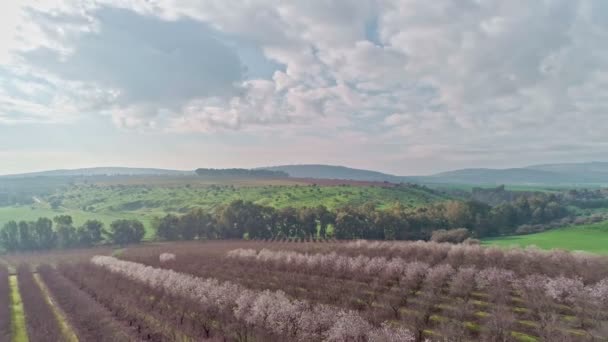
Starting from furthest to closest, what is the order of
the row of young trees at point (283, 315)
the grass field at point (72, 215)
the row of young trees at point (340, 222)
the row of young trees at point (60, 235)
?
the grass field at point (72, 215) → the row of young trees at point (340, 222) → the row of young trees at point (60, 235) → the row of young trees at point (283, 315)

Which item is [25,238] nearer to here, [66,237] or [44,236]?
[44,236]

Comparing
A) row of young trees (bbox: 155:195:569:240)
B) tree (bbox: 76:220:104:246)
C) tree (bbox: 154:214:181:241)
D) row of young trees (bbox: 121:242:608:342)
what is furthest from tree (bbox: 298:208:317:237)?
tree (bbox: 76:220:104:246)

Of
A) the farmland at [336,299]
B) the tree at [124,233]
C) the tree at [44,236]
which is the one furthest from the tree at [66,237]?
the farmland at [336,299]

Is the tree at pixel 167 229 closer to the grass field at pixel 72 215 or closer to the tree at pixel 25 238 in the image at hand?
the grass field at pixel 72 215

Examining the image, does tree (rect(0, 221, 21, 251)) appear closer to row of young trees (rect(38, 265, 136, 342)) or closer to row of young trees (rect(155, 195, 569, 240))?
row of young trees (rect(155, 195, 569, 240))

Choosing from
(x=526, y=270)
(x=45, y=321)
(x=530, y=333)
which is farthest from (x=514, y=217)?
(x=45, y=321)
